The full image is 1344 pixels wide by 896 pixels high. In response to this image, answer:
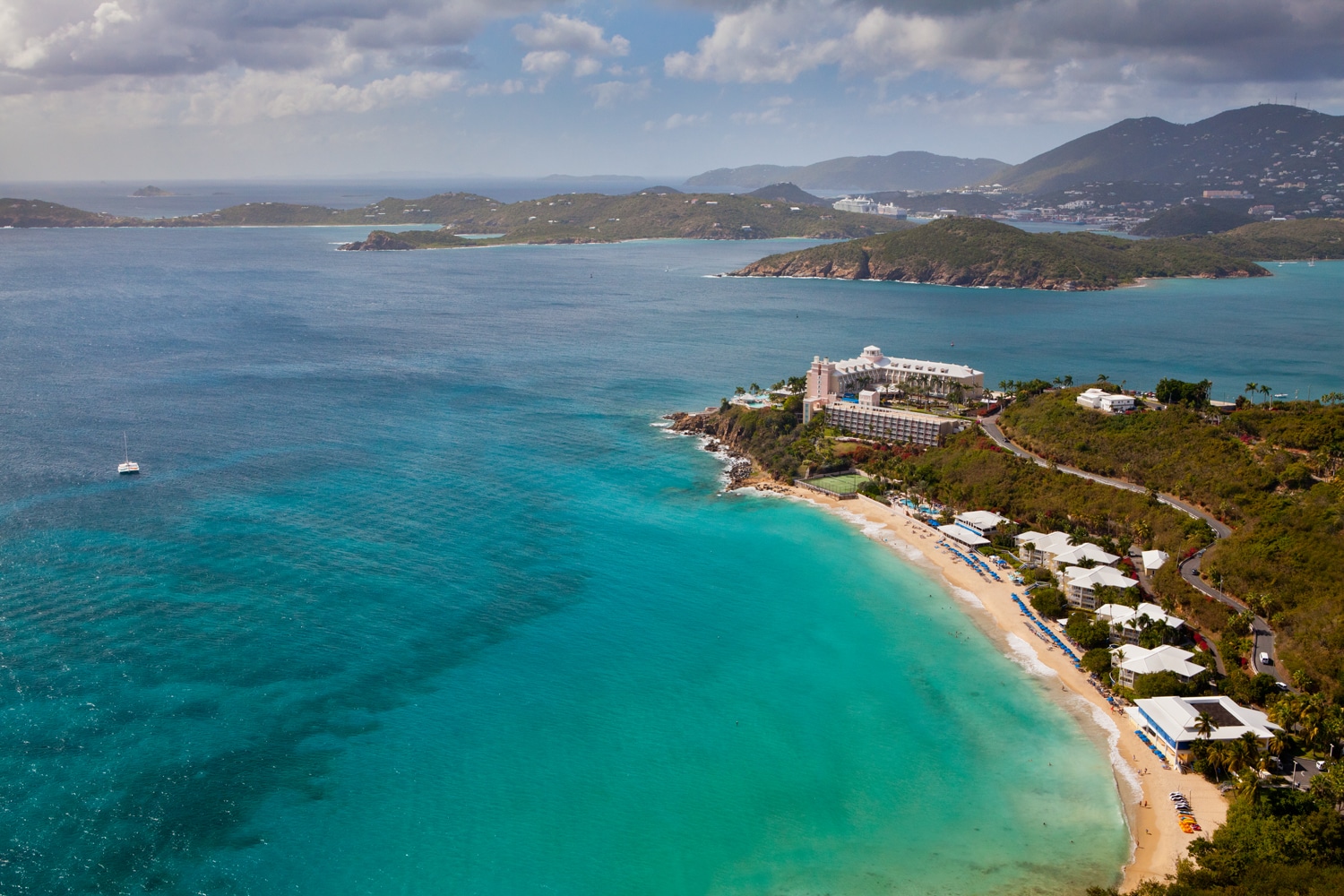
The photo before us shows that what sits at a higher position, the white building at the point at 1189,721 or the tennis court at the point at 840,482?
the tennis court at the point at 840,482

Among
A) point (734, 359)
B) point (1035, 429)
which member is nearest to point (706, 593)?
point (1035, 429)

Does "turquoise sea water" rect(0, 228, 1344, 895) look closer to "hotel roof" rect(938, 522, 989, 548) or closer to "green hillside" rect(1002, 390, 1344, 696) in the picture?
"hotel roof" rect(938, 522, 989, 548)

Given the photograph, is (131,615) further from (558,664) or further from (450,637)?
(558,664)

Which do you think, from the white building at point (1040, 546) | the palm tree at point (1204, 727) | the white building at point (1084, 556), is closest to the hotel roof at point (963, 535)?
the white building at point (1040, 546)

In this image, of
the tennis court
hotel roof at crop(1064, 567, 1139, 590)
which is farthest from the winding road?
the tennis court

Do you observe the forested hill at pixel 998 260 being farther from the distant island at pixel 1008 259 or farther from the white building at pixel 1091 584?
the white building at pixel 1091 584

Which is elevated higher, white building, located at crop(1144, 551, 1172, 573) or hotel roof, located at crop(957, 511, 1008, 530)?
white building, located at crop(1144, 551, 1172, 573)

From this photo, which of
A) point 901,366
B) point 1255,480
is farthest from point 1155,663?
point 901,366
